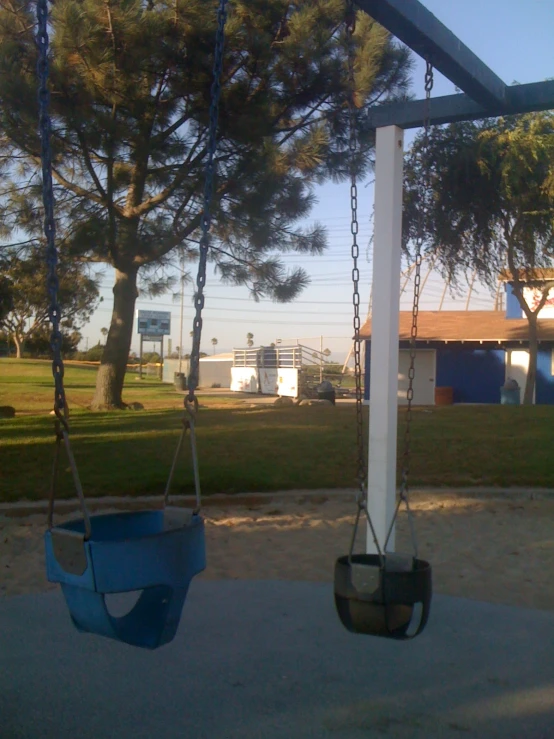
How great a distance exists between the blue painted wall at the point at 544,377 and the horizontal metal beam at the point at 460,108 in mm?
21267

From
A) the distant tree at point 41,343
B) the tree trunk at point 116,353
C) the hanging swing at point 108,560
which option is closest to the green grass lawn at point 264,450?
the tree trunk at point 116,353

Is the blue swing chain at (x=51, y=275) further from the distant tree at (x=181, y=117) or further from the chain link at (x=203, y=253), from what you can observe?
the distant tree at (x=181, y=117)

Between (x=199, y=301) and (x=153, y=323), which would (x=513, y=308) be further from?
(x=153, y=323)

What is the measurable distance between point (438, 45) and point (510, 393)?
20911mm

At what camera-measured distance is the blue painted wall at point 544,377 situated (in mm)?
25203

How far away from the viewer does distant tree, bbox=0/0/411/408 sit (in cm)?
1442

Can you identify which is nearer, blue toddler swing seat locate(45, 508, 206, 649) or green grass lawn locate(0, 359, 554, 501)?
blue toddler swing seat locate(45, 508, 206, 649)

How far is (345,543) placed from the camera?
6867mm

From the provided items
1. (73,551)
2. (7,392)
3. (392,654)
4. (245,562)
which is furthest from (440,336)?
(73,551)

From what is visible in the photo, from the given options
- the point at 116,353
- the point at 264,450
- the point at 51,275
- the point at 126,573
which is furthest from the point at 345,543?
the point at 116,353

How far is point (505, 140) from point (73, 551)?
1788 centimetres

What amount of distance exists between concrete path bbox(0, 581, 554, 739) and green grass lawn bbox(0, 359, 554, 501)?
4.12m

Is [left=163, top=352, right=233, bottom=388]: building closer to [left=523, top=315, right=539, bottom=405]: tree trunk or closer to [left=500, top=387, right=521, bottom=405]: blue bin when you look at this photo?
[left=500, top=387, right=521, bottom=405]: blue bin

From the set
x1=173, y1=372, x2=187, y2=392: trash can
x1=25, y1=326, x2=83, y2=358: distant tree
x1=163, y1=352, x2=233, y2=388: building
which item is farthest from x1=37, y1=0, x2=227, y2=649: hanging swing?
x1=25, y1=326, x2=83, y2=358: distant tree
